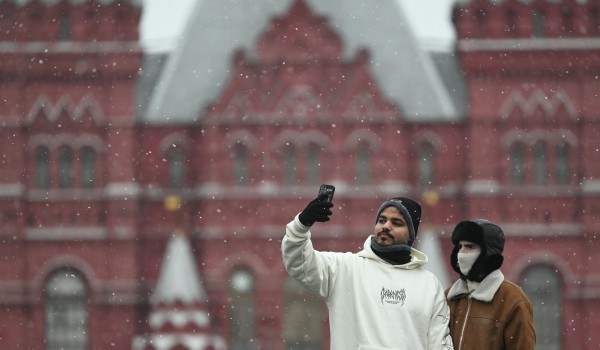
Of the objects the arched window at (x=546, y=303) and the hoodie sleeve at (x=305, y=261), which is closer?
the hoodie sleeve at (x=305, y=261)

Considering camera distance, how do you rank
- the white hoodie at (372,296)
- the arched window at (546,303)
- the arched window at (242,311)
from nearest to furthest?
the white hoodie at (372,296) < the arched window at (546,303) < the arched window at (242,311)

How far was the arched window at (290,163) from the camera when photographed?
21.7 metres

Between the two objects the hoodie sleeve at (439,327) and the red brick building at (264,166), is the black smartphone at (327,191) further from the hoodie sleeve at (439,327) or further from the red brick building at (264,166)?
the red brick building at (264,166)

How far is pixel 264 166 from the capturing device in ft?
71.3

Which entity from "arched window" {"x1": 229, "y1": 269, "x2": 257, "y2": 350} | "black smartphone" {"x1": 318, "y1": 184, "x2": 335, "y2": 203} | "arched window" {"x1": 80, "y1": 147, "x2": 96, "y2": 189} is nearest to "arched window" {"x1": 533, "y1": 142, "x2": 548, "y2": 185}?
"arched window" {"x1": 229, "y1": 269, "x2": 257, "y2": 350}

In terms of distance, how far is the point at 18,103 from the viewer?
2181 centimetres

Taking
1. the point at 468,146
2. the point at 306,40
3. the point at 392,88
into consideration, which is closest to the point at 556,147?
the point at 468,146

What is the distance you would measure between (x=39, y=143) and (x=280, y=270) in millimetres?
5223

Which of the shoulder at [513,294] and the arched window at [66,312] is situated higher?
the arched window at [66,312]

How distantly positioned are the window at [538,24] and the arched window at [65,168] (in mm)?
9314

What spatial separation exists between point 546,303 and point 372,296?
59.0 ft

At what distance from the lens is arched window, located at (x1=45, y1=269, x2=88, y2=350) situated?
21.2 m

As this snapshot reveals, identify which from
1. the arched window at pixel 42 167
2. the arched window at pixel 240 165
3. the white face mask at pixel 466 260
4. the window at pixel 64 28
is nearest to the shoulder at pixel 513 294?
the white face mask at pixel 466 260

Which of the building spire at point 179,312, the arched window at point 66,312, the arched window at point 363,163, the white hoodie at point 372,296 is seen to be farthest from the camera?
the arched window at point 363,163
